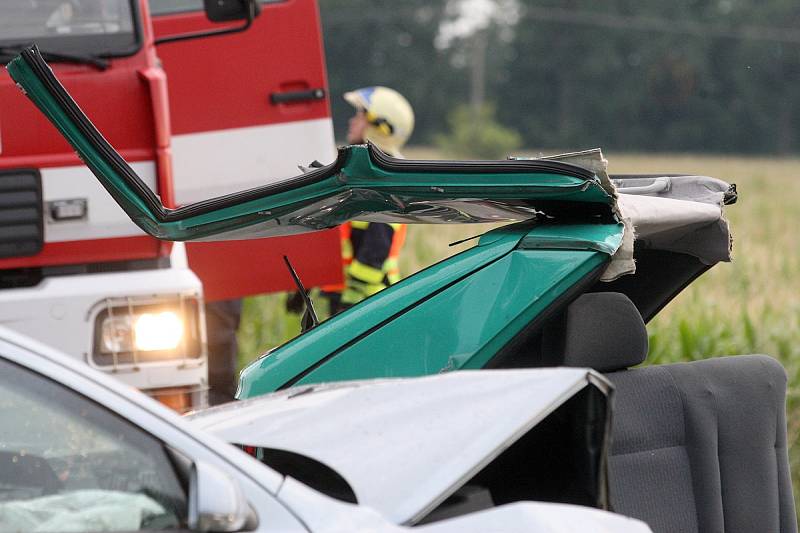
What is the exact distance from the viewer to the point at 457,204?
313cm

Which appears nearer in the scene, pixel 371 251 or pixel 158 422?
pixel 158 422

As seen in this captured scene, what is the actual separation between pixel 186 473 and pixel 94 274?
9.38ft

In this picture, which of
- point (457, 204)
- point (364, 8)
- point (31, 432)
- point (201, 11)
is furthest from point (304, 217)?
point (364, 8)

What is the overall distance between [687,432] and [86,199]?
2691mm

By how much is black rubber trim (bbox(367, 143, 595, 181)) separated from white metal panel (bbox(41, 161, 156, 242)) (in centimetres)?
227

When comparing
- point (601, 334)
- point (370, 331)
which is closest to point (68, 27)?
point (370, 331)

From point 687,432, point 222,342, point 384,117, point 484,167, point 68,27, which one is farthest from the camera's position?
point 384,117

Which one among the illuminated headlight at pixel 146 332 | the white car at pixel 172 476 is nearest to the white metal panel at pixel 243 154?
A: the illuminated headlight at pixel 146 332

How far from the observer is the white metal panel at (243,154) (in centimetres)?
616

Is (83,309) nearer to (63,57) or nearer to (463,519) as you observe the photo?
(63,57)

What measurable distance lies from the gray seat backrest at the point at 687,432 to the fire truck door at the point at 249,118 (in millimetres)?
3028

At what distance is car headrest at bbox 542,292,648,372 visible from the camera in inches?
125

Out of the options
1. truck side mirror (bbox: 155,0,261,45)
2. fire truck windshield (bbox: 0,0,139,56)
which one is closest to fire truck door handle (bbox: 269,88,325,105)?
truck side mirror (bbox: 155,0,261,45)

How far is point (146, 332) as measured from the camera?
486 cm
